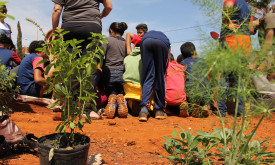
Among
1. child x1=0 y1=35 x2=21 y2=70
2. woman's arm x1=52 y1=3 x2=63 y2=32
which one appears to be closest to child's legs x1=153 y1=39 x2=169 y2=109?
woman's arm x1=52 y1=3 x2=63 y2=32

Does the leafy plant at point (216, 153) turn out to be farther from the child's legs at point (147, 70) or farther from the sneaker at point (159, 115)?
the sneaker at point (159, 115)

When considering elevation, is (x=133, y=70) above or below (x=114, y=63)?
below

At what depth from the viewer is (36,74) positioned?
3.69 meters

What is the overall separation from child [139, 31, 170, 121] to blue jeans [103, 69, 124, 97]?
0.56 meters

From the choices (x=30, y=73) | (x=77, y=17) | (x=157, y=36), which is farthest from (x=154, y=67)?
(x=30, y=73)

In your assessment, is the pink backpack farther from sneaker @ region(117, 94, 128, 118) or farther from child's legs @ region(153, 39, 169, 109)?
sneaker @ region(117, 94, 128, 118)

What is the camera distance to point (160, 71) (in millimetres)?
3664

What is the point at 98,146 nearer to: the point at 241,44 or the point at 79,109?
the point at 79,109

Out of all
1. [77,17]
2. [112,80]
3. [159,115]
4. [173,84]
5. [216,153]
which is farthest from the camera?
[112,80]

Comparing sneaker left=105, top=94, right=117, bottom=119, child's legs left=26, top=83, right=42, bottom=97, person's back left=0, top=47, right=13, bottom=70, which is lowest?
sneaker left=105, top=94, right=117, bottom=119

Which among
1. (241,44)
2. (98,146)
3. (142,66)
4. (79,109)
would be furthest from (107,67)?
(241,44)

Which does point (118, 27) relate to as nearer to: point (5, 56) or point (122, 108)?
point (122, 108)

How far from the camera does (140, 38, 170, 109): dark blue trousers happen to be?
3.56 meters

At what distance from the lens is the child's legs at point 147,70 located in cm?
357
